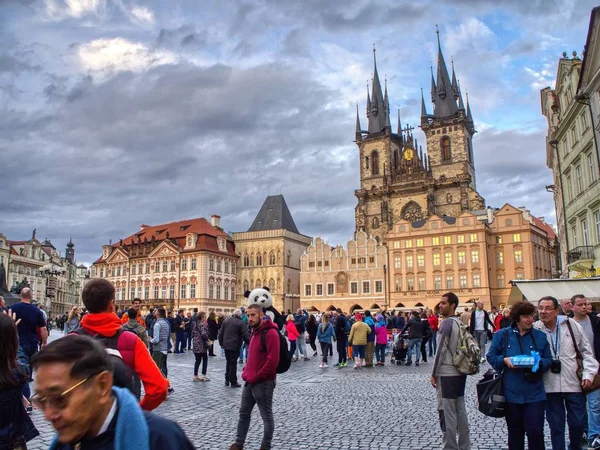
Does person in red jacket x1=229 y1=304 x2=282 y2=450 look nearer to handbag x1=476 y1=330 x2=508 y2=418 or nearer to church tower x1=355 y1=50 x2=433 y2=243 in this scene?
handbag x1=476 y1=330 x2=508 y2=418

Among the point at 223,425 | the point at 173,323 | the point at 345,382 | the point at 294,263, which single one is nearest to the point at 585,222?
the point at 345,382

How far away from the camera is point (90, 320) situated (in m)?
3.59

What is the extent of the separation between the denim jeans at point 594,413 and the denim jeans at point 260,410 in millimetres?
3652

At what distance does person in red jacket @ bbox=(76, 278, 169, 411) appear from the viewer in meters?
3.28

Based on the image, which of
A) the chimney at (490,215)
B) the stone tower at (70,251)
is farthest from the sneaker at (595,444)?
the stone tower at (70,251)

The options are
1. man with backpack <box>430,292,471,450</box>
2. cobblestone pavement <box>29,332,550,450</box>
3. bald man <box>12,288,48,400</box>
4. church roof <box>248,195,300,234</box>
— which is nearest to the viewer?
man with backpack <box>430,292,471,450</box>

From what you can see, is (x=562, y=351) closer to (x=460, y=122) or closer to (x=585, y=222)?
(x=585, y=222)

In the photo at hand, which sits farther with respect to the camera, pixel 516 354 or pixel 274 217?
pixel 274 217

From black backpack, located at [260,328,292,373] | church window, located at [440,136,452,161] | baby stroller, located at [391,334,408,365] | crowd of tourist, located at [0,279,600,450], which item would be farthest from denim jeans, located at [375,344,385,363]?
church window, located at [440,136,452,161]

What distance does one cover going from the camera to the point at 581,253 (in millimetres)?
23891

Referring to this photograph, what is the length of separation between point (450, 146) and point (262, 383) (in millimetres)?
66552

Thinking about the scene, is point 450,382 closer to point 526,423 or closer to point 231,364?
point 526,423

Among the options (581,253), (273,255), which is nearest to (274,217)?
(273,255)

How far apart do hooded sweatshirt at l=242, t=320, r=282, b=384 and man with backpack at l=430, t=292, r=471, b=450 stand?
179 centimetres
